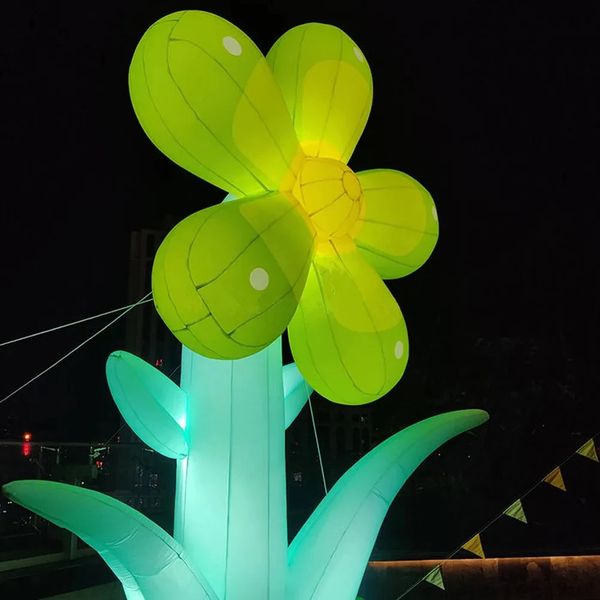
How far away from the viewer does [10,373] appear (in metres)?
3.19

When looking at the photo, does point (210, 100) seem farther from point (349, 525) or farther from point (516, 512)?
point (516, 512)

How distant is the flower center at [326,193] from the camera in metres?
1.70

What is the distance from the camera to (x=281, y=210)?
157 centimetres

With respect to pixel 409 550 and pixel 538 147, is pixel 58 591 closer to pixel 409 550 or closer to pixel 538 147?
pixel 409 550

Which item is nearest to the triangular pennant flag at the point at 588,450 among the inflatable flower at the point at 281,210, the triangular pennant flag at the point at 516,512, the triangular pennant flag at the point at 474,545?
the triangular pennant flag at the point at 516,512

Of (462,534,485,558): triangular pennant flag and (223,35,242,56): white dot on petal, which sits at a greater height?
(223,35,242,56): white dot on petal

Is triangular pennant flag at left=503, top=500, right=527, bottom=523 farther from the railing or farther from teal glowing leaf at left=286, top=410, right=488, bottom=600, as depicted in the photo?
the railing

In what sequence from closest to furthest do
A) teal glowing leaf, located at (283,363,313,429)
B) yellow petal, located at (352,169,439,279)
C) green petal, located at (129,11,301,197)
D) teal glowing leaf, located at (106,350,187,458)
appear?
1. green petal, located at (129,11,301,197)
2. teal glowing leaf, located at (106,350,187,458)
3. yellow petal, located at (352,169,439,279)
4. teal glowing leaf, located at (283,363,313,429)

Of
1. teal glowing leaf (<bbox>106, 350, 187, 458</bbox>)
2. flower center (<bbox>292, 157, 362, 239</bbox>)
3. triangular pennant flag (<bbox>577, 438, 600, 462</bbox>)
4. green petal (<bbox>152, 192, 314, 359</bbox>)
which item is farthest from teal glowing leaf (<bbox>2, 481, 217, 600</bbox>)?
triangular pennant flag (<bbox>577, 438, 600, 462</bbox>)

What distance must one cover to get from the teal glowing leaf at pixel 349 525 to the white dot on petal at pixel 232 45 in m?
1.25

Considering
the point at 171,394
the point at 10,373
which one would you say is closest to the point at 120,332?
the point at 10,373

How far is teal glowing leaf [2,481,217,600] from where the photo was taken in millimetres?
1414

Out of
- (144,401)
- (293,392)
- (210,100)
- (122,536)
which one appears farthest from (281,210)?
(122,536)

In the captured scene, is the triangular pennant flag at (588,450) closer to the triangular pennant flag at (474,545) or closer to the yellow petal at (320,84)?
the triangular pennant flag at (474,545)
